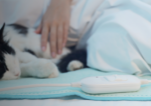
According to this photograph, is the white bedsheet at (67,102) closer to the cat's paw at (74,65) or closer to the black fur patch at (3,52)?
the black fur patch at (3,52)

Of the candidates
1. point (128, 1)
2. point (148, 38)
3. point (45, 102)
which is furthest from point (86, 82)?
point (128, 1)

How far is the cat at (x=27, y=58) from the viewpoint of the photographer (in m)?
0.68

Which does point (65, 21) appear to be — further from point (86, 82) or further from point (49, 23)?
point (86, 82)

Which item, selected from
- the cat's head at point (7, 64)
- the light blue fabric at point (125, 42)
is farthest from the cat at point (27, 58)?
the light blue fabric at point (125, 42)

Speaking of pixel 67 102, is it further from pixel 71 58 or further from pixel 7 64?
pixel 71 58

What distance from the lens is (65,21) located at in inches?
39.8

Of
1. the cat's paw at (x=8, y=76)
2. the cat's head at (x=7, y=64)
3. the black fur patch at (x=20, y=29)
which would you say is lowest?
the cat's paw at (x=8, y=76)

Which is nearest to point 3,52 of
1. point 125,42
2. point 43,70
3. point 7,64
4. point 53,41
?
point 7,64

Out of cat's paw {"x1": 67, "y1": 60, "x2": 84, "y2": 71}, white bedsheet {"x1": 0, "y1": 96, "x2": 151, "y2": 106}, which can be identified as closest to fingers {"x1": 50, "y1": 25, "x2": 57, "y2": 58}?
cat's paw {"x1": 67, "y1": 60, "x2": 84, "y2": 71}

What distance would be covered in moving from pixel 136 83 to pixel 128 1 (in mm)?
490

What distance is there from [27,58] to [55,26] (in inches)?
11.3

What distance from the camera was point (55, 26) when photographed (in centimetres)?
101

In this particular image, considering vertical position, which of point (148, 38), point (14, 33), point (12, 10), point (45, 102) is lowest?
point (45, 102)

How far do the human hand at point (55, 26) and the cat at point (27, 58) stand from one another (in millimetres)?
44
